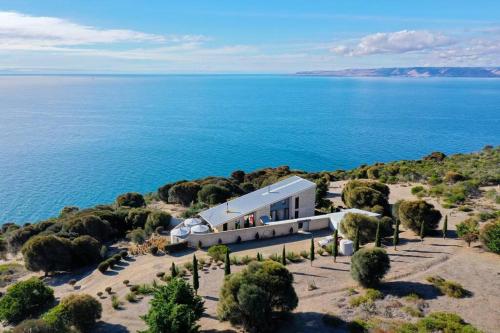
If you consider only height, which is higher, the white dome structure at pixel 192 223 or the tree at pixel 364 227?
the tree at pixel 364 227

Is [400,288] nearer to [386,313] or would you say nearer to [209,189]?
[386,313]

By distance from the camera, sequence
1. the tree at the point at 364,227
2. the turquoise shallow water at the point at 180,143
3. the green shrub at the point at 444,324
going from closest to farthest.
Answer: the green shrub at the point at 444,324 < the tree at the point at 364,227 < the turquoise shallow water at the point at 180,143

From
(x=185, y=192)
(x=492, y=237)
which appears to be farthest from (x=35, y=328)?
(x=185, y=192)

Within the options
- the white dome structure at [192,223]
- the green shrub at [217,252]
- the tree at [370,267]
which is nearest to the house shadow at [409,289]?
the tree at [370,267]

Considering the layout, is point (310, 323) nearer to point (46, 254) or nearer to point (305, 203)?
point (305, 203)

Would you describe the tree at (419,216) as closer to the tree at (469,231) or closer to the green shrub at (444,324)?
the tree at (469,231)

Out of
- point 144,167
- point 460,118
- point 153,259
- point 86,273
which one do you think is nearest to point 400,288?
point 153,259

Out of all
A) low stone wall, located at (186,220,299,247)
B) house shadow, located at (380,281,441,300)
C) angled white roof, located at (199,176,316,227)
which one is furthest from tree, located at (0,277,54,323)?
house shadow, located at (380,281,441,300)
